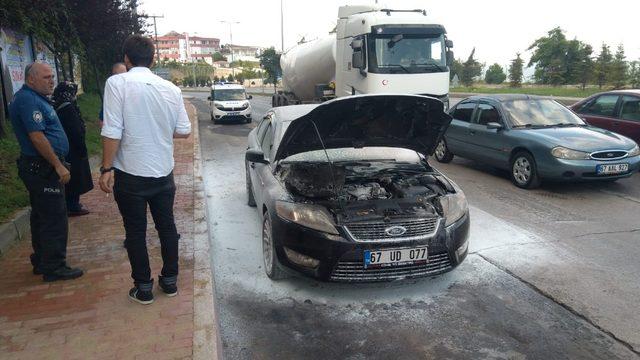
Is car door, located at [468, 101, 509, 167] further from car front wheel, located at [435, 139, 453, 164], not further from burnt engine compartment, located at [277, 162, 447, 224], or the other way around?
burnt engine compartment, located at [277, 162, 447, 224]

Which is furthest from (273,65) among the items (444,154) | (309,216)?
(309,216)

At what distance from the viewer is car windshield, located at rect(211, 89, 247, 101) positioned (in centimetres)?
1961

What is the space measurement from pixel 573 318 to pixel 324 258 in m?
2.01

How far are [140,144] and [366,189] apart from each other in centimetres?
209

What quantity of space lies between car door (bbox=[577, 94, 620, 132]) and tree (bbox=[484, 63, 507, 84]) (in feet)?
173

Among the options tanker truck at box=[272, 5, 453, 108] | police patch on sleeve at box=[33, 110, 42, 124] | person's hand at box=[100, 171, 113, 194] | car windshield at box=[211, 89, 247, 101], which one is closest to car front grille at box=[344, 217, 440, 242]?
person's hand at box=[100, 171, 113, 194]

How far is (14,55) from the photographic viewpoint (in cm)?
1012

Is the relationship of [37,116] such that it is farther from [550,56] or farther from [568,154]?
[550,56]

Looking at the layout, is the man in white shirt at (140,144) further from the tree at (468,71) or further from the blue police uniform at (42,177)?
the tree at (468,71)

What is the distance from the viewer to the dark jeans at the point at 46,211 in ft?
12.4

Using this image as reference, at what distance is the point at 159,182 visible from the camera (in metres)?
3.41

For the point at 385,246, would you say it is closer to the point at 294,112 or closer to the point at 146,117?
the point at 146,117

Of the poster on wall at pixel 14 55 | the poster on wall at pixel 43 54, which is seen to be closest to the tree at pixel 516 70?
the poster on wall at pixel 43 54

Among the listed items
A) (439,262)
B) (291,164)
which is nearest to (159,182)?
(291,164)
